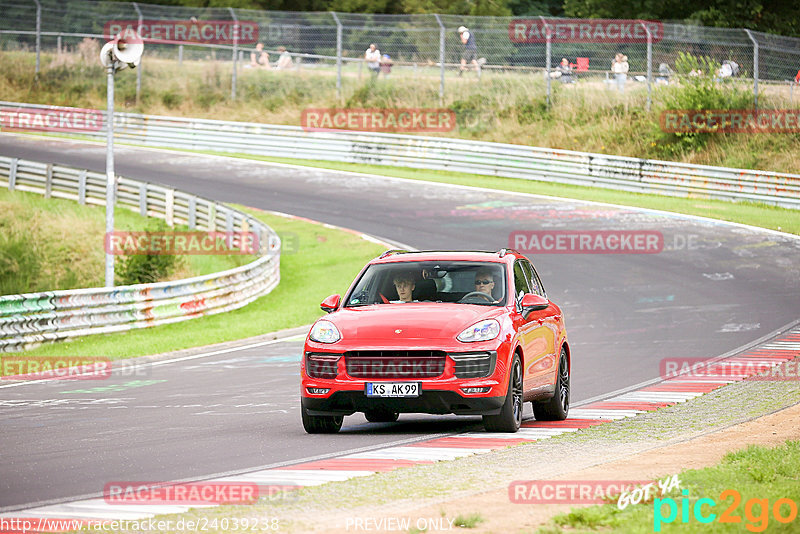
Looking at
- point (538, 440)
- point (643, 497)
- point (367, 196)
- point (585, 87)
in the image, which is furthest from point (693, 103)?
point (643, 497)

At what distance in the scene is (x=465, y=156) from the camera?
136 feet

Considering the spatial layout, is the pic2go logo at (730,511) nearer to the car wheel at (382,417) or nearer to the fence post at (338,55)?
the car wheel at (382,417)

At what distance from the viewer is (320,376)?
10.7m

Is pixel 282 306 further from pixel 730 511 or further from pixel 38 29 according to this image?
pixel 38 29

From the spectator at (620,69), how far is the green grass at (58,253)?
16.3 metres

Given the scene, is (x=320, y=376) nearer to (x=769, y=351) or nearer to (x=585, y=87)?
(x=769, y=351)

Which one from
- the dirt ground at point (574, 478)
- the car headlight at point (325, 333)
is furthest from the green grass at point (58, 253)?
the dirt ground at point (574, 478)

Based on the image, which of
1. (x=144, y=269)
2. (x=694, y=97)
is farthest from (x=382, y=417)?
(x=694, y=97)

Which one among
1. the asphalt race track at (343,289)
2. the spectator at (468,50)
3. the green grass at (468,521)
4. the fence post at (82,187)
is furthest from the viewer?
the spectator at (468,50)

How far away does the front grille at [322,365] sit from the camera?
34.9 feet

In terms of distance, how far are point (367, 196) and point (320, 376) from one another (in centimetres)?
2638

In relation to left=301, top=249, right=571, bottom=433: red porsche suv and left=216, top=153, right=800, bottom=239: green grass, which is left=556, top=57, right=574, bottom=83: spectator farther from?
left=301, top=249, right=571, bottom=433: red porsche suv

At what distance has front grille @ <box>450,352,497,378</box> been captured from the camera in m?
10.5

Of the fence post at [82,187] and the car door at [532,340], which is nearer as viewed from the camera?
the car door at [532,340]
